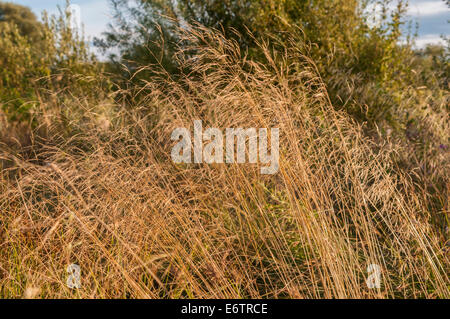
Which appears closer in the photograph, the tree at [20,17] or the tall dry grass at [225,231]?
the tall dry grass at [225,231]

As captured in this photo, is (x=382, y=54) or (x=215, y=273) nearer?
(x=215, y=273)

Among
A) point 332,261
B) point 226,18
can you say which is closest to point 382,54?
point 226,18

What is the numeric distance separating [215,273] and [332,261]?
0.60 meters

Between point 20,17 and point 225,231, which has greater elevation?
point 20,17

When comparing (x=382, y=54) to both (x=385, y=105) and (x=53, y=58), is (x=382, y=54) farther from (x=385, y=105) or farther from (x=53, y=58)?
(x=53, y=58)

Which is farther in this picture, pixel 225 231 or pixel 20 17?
pixel 20 17

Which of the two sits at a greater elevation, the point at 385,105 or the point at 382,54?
the point at 382,54

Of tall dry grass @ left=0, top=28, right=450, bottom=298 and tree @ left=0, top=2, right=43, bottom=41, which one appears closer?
tall dry grass @ left=0, top=28, right=450, bottom=298

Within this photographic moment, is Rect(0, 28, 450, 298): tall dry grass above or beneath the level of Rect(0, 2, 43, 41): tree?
beneath

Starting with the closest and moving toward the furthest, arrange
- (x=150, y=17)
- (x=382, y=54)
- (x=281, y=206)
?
(x=281, y=206) < (x=382, y=54) < (x=150, y=17)

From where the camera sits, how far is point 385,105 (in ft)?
15.3

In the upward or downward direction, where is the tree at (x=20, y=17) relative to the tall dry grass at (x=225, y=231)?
upward
